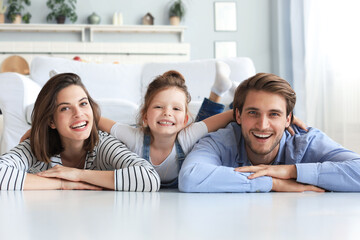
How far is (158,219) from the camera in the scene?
0.90 m

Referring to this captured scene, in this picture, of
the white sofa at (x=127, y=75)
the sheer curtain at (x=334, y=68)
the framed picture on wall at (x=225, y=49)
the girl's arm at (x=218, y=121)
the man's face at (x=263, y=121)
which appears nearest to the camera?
the man's face at (x=263, y=121)

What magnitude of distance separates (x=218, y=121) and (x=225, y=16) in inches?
178

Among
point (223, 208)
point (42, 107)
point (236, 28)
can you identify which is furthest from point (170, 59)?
point (223, 208)

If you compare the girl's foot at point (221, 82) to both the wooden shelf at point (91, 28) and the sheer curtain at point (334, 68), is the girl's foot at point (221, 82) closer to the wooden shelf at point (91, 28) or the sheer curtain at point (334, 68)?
the sheer curtain at point (334, 68)

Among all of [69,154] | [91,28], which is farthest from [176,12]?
[69,154]

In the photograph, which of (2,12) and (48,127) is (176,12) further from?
(48,127)

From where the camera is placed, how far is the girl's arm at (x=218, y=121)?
179cm

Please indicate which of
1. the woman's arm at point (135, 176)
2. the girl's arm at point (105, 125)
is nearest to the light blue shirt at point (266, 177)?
the woman's arm at point (135, 176)

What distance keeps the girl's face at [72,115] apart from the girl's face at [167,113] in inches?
9.7

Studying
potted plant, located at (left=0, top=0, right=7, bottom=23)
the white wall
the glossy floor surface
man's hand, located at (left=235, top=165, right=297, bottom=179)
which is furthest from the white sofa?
potted plant, located at (left=0, top=0, right=7, bottom=23)

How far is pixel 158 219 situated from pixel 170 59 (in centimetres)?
508

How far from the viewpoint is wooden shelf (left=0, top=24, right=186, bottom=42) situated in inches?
221

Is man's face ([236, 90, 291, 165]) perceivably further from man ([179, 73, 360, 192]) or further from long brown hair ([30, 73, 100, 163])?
long brown hair ([30, 73, 100, 163])

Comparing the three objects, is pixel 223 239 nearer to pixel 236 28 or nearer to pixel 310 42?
pixel 310 42
